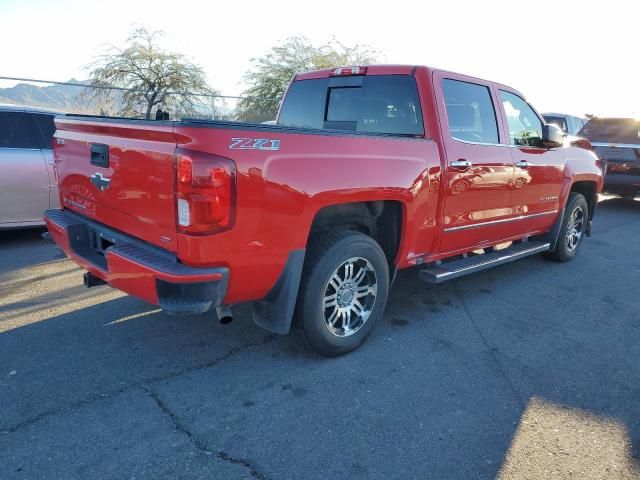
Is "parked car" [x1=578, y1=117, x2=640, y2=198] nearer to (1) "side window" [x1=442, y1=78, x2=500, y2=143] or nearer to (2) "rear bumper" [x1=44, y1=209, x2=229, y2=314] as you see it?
(1) "side window" [x1=442, y1=78, x2=500, y2=143]

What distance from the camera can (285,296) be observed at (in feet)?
→ 10.2

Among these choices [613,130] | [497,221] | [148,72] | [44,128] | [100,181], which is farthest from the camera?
[148,72]

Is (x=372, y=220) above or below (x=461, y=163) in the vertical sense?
below

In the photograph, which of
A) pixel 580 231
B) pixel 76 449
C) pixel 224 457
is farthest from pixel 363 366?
pixel 580 231

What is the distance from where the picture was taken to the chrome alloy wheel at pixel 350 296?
3.51 m

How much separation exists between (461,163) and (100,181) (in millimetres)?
2672

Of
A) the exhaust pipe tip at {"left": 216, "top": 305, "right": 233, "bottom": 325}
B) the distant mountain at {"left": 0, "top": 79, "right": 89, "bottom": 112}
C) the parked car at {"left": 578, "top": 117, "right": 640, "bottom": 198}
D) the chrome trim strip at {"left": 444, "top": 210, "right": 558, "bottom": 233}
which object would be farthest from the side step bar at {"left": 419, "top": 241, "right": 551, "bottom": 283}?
the distant mountain at {"left": 0, "top": 79, "right": 89, "bottom": 112}

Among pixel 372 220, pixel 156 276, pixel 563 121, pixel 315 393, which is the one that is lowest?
pixel 315 393

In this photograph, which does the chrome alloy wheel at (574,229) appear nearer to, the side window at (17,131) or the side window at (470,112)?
the side window at (470,112)

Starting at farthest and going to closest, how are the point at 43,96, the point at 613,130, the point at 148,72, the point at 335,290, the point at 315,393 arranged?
1. the point at 148,72
2. the point at 43,96
3. the point at 613,130
4. the point at 335,290
5. the point at 315,393

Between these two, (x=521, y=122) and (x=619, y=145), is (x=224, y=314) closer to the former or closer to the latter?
(x=521, y=122)

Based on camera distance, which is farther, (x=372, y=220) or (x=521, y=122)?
(x=521, y=122)

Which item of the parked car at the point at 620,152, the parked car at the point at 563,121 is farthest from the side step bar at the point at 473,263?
the parked car at the point at 563,121

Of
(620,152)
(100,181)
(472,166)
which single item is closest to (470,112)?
(472,166)
